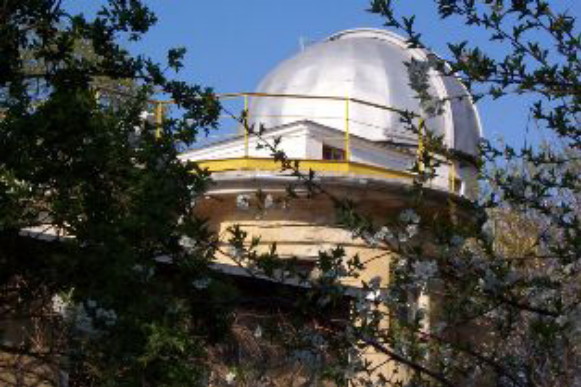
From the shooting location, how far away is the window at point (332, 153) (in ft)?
67.6

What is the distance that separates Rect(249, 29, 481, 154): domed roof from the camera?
21.5 metres

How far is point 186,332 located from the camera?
6887 millimetres

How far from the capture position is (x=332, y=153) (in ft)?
68.2

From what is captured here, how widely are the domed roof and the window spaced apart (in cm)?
49

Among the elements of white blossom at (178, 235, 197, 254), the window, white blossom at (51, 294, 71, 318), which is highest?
the window

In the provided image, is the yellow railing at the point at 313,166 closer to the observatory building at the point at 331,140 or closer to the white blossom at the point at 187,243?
the observatory building at the point at 331,140

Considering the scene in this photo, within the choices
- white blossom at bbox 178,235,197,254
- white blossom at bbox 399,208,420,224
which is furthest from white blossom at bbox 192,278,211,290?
white blossom at bbox 399,208,420,224

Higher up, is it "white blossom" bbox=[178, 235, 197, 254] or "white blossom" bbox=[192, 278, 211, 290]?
"white blossom" bbox=[178, 235, 197, 254]

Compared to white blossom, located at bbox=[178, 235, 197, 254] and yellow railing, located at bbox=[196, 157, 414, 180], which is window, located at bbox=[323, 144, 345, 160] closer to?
yellow railing, located at bbox=[196, 157, 414, 180]

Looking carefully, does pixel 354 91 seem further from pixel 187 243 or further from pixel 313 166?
pixel 187 243

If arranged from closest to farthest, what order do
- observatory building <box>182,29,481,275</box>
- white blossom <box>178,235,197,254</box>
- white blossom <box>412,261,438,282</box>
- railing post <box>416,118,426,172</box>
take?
1. white blossom <box>412,261,438,282</box>
2. railing post <box>416,118,426,172</box>
3. white blossom <box>178,235,197,254</box>
4. observatory building <box>182,29,481,275</box>

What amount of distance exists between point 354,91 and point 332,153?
2087mm

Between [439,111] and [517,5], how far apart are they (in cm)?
59

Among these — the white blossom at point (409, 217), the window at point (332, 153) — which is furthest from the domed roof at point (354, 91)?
the white blossom at point (409, 217)
